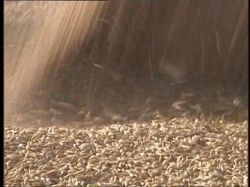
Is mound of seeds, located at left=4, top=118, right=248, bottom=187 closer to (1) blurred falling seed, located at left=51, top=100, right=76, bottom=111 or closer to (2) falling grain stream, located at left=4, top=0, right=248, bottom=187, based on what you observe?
(2) falling grain stream, located at left=4, top=0, right=248, bottom=187

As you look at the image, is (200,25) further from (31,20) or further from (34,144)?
(34,144)

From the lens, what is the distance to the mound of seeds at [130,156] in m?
4.00

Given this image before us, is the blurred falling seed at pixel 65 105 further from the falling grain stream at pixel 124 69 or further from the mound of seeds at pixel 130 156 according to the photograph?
the mound of seeds at pixel 130 156

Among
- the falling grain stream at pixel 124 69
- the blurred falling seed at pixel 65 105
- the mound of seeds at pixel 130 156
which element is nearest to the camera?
the mound of seeds at pixel 130 156

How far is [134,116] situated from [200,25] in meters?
1.35

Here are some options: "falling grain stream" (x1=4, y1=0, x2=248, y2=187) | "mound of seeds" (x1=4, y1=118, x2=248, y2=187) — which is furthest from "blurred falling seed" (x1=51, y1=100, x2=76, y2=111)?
"mound of seeds" (x1=4, y1=118, x2=248, y2=187)

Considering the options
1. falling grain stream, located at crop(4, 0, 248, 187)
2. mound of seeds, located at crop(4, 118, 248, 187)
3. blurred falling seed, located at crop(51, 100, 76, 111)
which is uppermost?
falling grain stream, located at crop(4, 0, 248, 187)

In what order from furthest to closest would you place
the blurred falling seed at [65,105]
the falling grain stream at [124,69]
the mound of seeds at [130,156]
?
the blurred falling seed at [65,105], the falling grain stream at [124,69], the mound of seeds at [130,156]

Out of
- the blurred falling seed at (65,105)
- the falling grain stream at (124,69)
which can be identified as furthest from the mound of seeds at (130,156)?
the blurred falling seed at (65,105)

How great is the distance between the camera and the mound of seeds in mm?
4004

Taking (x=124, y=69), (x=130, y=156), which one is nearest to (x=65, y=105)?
(x=124, y=69)

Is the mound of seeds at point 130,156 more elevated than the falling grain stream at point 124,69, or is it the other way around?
the falling grain stream at point 124,69

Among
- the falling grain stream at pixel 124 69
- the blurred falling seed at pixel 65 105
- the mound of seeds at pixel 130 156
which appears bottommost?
the mound of seeds at pixel 130 156

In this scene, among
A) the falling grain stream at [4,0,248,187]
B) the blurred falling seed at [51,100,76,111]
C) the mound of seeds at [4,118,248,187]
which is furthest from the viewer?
the blurred falling seed at [51,100,76,111]
